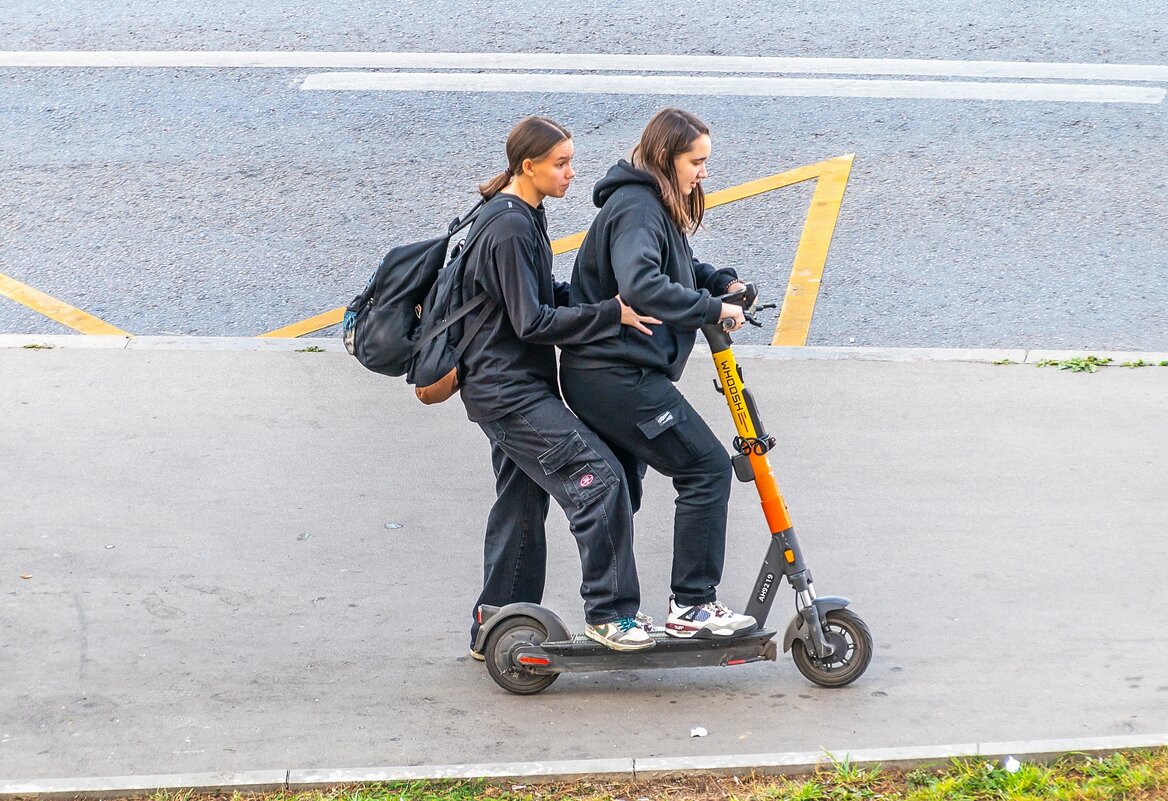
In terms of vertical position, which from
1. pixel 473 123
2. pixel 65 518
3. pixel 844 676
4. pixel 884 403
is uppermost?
pixel 473 123

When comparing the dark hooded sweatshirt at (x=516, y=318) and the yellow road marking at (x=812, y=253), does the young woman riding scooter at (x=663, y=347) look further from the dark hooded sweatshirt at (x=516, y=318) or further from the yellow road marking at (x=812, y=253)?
the yellow road marking at (x=812, y=253)

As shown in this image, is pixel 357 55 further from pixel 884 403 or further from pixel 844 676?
pixel 844 676

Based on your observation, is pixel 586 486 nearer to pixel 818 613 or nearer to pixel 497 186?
pixel 818 613

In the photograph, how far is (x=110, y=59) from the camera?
10438 mm

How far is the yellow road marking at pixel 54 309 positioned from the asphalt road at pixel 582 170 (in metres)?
0.07

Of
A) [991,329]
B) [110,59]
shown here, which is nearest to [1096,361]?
[991,329]

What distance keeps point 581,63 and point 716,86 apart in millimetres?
1101

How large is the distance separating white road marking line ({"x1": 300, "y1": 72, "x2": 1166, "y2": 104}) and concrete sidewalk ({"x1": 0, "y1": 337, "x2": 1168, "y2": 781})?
3.54 m

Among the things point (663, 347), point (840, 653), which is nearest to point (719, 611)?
point (840, 653)

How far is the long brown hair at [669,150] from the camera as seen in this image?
419 cm

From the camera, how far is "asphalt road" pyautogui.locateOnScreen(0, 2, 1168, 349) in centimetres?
755

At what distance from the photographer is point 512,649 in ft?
14.6

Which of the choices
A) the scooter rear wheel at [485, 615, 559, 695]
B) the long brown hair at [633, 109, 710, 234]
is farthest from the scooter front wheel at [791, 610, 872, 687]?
the long brown hair at [633, 109, 710, 234]

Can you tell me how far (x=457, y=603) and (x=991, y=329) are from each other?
3.57 meters
